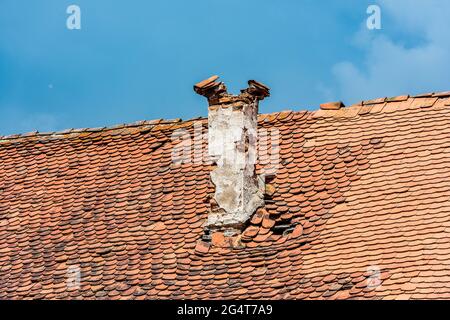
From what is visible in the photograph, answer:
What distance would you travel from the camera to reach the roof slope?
82.4ft

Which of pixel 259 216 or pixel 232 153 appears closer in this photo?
pixel 259 216

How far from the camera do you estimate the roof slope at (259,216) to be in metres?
25.1

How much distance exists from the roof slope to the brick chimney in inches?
10.9

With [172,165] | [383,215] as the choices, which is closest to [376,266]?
[383,215]

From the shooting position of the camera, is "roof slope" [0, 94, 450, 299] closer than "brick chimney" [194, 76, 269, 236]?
Yes

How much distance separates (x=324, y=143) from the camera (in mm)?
28016

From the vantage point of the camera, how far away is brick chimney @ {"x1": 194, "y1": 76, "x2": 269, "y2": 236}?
26812 mm

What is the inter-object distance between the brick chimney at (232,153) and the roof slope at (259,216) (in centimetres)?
28

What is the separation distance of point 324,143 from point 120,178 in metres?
3.50

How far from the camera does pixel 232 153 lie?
27.3 meters

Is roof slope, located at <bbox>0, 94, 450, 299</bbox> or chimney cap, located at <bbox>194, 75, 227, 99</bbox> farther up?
chimney cap, located at <bbox>194, 75, 227, 99</bbox>

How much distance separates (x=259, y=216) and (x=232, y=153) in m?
1.20
